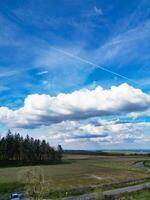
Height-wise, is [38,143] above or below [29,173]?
above

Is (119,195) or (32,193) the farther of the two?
(119,195)

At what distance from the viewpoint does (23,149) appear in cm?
16025

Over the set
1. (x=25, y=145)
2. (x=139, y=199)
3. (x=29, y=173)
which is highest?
(x=25, y=145)

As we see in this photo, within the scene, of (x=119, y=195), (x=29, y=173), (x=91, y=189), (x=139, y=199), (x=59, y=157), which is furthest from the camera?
(x=59, y=157)

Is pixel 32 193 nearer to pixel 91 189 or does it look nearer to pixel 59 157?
pixel 91 189

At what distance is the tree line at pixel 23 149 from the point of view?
15912 centimetres

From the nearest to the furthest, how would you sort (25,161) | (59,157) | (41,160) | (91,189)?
(91,189) < (25,161) < (41,160) < (59,157)

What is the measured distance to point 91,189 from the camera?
251 feet

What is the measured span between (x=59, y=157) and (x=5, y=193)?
117 m

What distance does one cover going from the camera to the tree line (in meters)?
159

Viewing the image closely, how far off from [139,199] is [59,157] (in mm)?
124424

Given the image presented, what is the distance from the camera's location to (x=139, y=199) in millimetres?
61438

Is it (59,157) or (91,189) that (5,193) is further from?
(59,157)

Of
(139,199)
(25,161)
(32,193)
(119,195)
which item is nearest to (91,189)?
(119,195)
